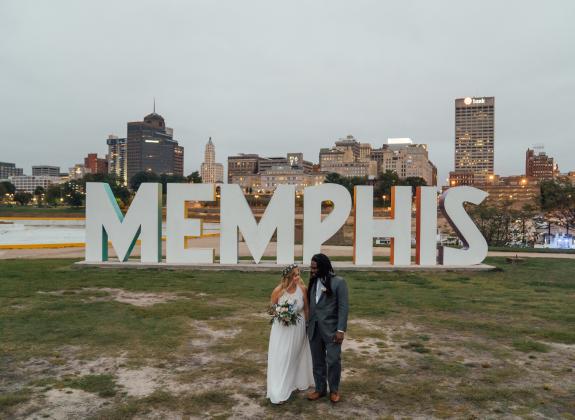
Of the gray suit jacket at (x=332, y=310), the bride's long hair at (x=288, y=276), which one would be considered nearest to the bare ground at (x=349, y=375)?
the gray suit jacket at (x=332, y=310)

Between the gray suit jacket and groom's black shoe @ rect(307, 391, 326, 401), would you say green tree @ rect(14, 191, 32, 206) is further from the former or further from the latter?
the gray suit jacket

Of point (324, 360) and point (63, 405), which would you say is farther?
point (324, 360)

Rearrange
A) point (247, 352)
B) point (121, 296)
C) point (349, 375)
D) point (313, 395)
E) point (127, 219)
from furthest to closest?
1. point (127, 219)
2. point (121, 296)
3. point (247, 352)
4. point (349, 375)
5. point (313, 395)

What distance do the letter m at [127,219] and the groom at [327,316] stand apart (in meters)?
13.1

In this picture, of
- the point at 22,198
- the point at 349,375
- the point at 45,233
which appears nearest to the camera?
the point at 349,375

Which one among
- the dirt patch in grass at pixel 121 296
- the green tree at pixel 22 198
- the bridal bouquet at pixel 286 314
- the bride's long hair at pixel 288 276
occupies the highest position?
the green tree at pixel 22 198

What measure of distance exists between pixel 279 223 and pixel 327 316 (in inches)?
462

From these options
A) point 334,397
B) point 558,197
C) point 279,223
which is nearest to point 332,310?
point 334,397

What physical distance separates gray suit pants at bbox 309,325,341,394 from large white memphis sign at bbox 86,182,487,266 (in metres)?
11.3

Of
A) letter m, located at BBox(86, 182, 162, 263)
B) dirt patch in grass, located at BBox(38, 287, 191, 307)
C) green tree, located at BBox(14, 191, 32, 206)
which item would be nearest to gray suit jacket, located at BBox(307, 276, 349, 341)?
dirt patch in grass, located at BBox(38, 287, 191, 307)

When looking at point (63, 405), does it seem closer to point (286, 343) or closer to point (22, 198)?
point (286, 343)

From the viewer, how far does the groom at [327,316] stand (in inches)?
228

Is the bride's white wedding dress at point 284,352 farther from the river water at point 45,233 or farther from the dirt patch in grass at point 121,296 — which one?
the river water at point 45,233

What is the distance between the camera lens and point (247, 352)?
7973 millimetres
